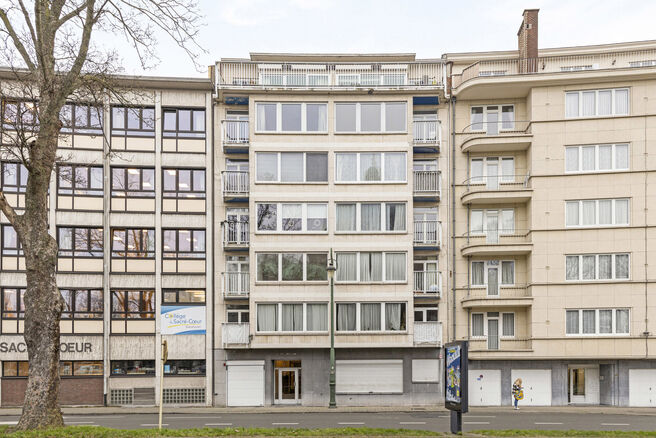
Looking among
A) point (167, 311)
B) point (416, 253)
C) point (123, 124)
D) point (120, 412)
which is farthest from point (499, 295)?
point (123, 124)

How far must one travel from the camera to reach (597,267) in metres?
28.0

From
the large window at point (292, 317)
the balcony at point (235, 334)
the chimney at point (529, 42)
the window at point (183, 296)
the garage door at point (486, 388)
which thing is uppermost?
the chimney at point (529, 42)

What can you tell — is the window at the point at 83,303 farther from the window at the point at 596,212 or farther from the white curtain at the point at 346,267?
the window at the point at 596,212

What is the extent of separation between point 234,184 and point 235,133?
104 inches

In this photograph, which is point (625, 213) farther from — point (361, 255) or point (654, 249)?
point (361, 255)

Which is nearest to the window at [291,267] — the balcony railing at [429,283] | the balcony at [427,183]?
the balcony railing at [429,283]

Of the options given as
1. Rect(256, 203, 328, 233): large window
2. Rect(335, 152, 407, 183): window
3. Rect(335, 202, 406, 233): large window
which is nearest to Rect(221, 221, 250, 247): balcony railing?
Rect(256, 203, 328, 233): large window

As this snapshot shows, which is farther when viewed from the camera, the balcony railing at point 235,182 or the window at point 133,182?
the window at point 133,182

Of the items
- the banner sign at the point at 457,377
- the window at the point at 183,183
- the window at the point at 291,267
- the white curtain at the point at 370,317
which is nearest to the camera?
the banner sign at the point at 457,377

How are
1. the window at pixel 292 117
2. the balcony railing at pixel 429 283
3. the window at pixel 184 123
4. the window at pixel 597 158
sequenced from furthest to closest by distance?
the window at pixel 184 123 → the window at pixel 292 117 → the balcony railing at pixel 429 283 → the window at pixel 597 158

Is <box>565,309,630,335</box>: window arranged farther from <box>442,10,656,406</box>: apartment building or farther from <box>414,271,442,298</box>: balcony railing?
<box>414,271,442,298</box>: balcony railing

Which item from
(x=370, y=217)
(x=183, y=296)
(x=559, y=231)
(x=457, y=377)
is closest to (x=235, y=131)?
(x=370, y=217)

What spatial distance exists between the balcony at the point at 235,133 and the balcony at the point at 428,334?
12.5 m

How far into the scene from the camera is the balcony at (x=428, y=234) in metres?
29.4
